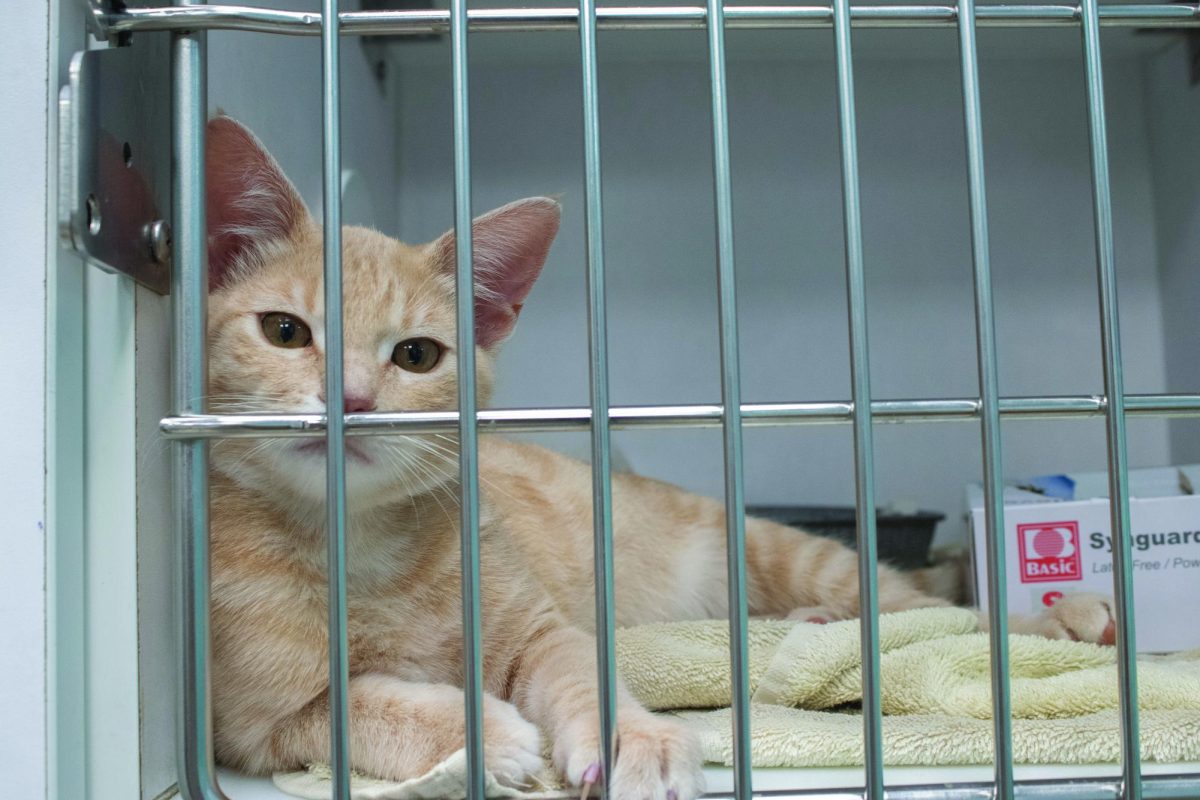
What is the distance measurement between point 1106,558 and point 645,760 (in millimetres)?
966

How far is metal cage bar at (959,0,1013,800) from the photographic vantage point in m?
0.63

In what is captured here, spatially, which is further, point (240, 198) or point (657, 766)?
point (240, 198)

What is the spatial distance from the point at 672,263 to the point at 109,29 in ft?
4.45

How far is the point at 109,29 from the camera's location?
648mm

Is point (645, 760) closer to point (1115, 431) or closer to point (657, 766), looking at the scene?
point (657, 766)

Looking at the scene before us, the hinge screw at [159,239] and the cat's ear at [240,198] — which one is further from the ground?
the cat's ear at [240,198]

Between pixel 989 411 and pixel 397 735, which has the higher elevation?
pixel 989 411

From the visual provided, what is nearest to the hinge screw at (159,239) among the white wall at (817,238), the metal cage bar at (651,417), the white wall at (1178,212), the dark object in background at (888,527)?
the metal cage bar at (651,417)

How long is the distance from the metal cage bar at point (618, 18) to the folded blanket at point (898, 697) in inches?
21.4

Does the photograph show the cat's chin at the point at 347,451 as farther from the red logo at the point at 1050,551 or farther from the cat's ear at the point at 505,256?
the red logo at the point at 1050,551

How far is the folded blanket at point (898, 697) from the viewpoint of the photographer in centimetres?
74

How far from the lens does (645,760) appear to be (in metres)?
0.68

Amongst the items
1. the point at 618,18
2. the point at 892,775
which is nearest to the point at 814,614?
the point at 892,775
